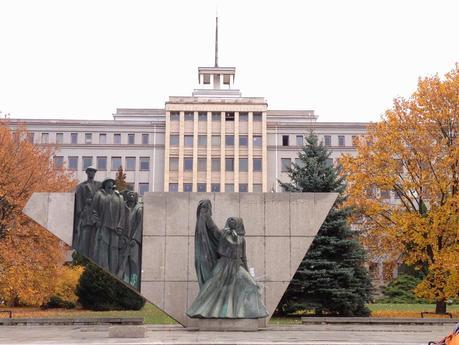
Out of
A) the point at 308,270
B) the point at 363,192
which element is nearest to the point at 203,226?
the point at 308,270

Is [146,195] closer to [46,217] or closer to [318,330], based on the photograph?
[46,217]

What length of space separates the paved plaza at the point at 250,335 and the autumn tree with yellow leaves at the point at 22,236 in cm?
662

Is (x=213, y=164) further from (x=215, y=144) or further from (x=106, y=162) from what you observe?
(x=106, y=162)

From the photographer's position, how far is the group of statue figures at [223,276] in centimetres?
1541

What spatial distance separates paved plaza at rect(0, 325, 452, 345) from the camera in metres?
13.5

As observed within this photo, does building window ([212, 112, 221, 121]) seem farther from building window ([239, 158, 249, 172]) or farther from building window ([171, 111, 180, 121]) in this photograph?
building window ([239, 158, 249, 172])

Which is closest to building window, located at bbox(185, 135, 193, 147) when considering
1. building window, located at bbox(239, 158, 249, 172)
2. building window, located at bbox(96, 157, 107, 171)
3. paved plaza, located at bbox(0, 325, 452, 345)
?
building window, located at bbox(239, 158, 249, 172)

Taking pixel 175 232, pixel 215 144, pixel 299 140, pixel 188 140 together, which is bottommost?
pixel 175 232

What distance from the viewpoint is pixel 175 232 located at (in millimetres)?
17453

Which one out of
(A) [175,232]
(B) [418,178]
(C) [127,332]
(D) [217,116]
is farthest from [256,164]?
(C) [127,332]

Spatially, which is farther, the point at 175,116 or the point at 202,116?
the point at 202,116

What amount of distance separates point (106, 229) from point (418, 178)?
44.5ft

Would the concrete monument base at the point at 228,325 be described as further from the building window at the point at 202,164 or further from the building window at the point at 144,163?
the building window at the point at 144,163

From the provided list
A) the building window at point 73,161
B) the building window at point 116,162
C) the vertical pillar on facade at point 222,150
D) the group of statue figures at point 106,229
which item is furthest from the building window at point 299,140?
the group of statue figures at point 106,229
